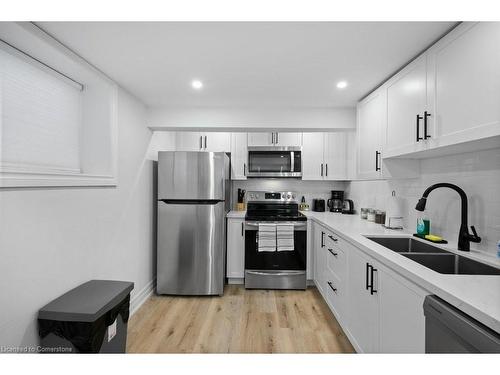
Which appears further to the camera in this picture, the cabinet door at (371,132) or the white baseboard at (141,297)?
the white baseboard at (141,297)

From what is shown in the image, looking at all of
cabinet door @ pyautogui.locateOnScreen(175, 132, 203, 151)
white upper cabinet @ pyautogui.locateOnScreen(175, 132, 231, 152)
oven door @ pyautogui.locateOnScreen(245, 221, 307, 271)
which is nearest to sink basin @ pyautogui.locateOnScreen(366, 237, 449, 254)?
oven door @ pyautogui.locateOnScreen(245, 221, 307, 271)

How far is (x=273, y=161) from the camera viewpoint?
3568 millimetres

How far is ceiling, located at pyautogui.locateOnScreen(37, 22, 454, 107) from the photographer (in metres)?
1.39

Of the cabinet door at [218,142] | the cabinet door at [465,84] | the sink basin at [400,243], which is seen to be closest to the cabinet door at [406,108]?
the cabinet door at [465,84]

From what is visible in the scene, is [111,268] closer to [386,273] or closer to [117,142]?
[117,142]

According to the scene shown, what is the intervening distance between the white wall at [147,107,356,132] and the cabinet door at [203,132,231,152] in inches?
32.7

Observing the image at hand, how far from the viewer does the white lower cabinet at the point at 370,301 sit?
119cm

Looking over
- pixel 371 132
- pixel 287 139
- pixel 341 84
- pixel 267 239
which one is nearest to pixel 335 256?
pixel 267 239

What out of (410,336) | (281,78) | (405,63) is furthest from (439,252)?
(281,78)

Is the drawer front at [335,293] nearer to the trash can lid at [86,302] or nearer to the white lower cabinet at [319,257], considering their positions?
the white lower cabinet at [319,257]

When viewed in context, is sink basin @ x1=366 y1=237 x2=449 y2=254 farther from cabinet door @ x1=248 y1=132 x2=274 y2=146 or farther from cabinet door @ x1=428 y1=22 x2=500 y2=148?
cabinet door @ x1=248 y1=132 x2=274 y2=146

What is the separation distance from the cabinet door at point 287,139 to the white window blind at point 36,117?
238 centimetres

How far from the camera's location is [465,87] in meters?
1.30

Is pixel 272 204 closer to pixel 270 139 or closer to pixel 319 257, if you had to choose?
pixel 270 139
